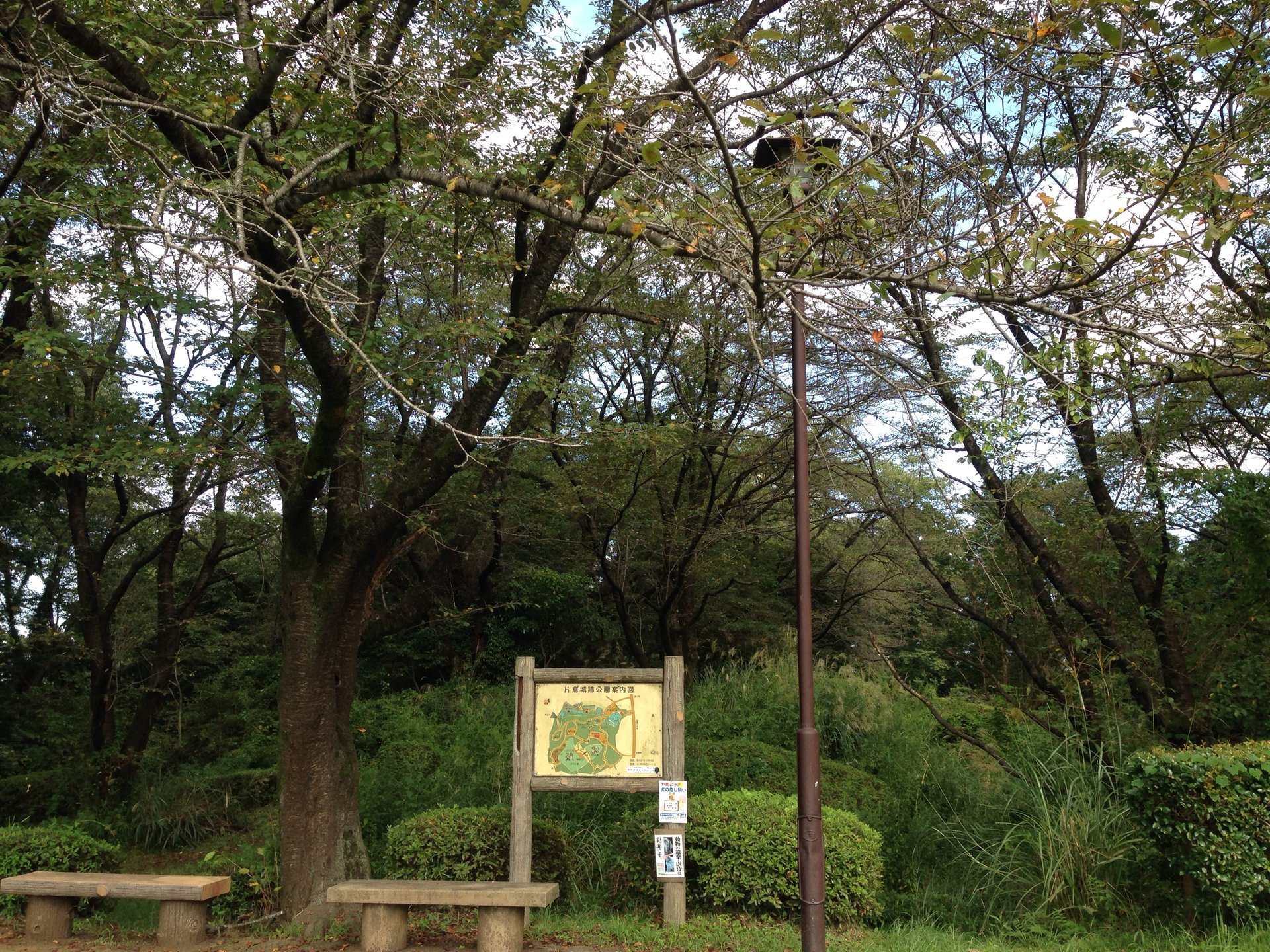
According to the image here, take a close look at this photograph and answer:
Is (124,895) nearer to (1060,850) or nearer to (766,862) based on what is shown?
(766,862)

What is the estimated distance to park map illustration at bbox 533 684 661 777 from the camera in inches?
267

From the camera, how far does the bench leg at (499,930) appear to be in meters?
5.88

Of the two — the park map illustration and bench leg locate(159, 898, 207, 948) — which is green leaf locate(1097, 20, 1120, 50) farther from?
Result: bench leg locate(159, 898, 207, 948)

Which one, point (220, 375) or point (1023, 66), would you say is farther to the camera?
point (220, 375)

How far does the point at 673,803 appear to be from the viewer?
641 centimetres

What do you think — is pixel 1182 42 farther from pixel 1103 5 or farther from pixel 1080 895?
pixel 1080 895

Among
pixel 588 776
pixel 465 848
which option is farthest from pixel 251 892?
pixel 588 776

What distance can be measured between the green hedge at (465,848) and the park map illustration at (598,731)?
721 mm

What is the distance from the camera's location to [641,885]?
694cm

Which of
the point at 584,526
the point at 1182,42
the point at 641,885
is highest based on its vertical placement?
the point at 1182,42

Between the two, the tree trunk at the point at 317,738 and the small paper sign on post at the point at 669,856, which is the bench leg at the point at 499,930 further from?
the tree trunk at the point at 317,738

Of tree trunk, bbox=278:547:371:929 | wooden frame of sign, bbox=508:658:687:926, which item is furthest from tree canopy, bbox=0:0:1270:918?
wooden frame of sign, bbox=508:658:687:926

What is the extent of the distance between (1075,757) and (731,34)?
710cm

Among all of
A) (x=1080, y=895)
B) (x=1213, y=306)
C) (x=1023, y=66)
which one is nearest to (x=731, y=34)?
(x=1023, y=66)
